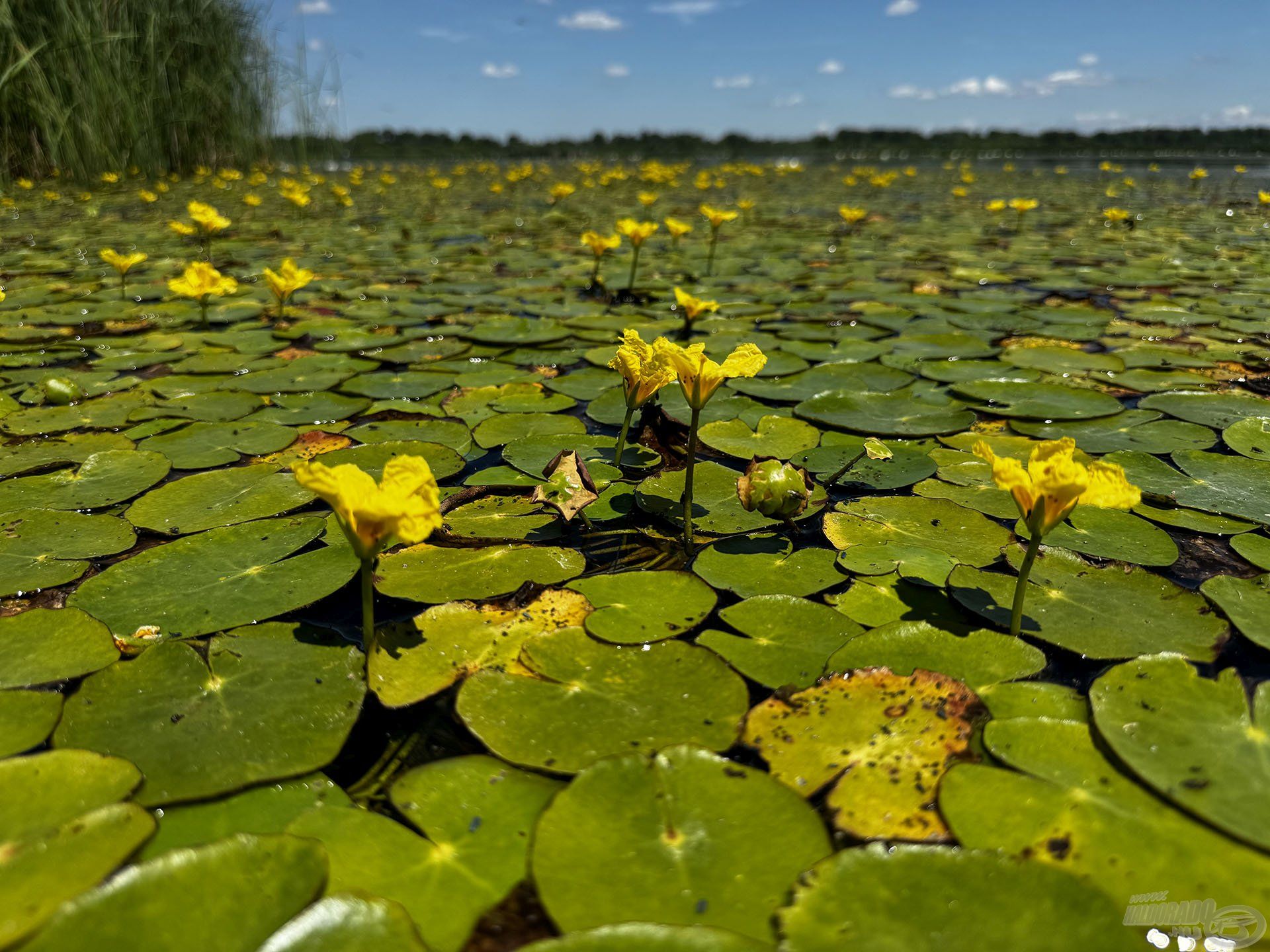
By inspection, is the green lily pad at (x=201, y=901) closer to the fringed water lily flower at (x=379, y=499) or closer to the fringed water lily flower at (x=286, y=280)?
the fringed water lily flower at (x=379, y=499)

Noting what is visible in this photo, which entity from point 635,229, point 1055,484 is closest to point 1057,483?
point 1055,484

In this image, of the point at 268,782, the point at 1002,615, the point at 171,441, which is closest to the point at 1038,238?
the point at 1002,615

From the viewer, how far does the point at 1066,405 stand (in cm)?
222

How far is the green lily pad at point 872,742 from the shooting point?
34.1 inches

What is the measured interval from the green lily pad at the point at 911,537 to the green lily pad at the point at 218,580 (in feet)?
3.23

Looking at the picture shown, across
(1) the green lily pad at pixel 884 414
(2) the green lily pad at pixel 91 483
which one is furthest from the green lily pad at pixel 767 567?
(2) the green lily pad at pixel 91 483

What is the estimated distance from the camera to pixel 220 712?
1006 millimetres

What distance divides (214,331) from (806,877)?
3.30m

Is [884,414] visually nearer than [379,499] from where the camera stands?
No

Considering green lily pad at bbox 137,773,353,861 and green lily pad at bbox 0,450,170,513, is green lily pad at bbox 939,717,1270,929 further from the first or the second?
green lily pad at bbox 0,450,170,513

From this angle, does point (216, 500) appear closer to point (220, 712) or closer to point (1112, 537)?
point (220, 712)

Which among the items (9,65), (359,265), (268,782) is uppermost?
(9,65)

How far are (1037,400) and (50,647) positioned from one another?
2.52 meters

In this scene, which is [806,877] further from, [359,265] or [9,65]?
[9,65]
